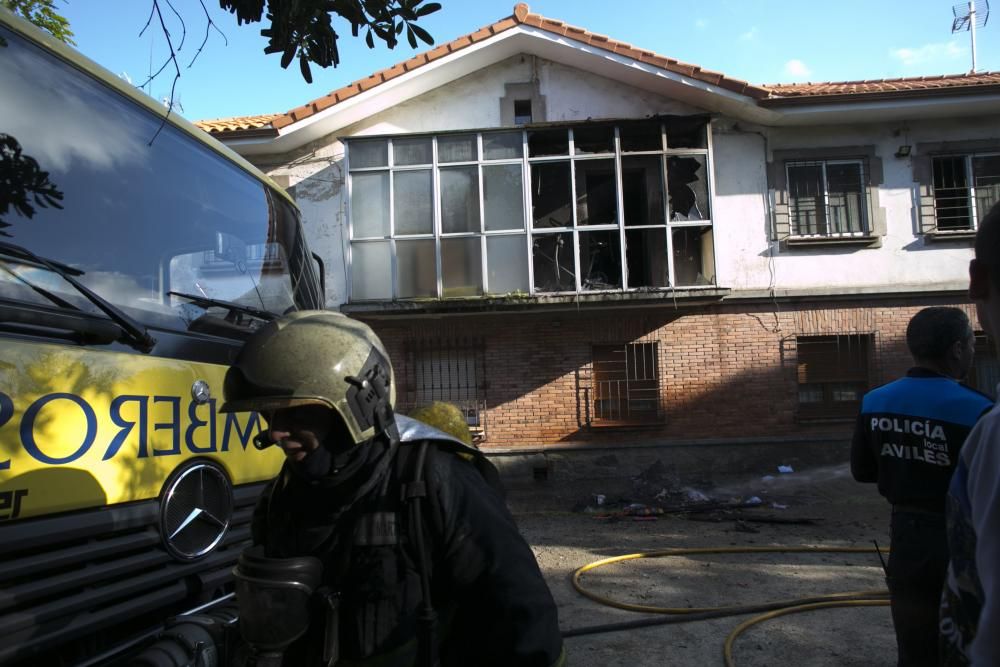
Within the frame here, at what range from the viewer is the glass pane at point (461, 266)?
10562mm

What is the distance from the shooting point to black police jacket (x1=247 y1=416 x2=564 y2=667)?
1.42 m

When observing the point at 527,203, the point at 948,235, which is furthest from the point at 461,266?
the point at 948,235

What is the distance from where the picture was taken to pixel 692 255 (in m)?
10.9

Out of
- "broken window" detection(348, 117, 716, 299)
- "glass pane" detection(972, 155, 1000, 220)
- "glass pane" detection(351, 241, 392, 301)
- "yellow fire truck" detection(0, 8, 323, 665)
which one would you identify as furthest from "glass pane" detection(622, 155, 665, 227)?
"yellow fire truck" detection(0, 8, 323, 665)

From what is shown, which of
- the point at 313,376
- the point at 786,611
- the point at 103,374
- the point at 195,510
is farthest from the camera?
the point at 786,611

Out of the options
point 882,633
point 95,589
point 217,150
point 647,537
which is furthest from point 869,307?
point 95,589

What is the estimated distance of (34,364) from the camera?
1702 mm

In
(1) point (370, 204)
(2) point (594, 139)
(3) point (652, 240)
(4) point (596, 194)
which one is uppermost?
(2) point (594, 139)

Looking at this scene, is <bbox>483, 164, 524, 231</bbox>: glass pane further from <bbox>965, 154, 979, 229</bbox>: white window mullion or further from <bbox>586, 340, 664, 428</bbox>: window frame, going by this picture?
<bbox>965, 154, 979, 229</bbox>: white window mullion

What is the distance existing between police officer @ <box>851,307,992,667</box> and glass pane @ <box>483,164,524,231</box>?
820 cm

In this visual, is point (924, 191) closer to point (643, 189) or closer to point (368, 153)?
point (643, 189)

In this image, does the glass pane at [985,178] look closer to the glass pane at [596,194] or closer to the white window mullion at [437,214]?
the glass pane at [596,194]

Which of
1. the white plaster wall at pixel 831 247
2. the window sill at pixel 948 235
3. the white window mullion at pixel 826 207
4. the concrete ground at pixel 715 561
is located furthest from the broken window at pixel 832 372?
the window sill at pixel 948 235

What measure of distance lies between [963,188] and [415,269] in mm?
9725
